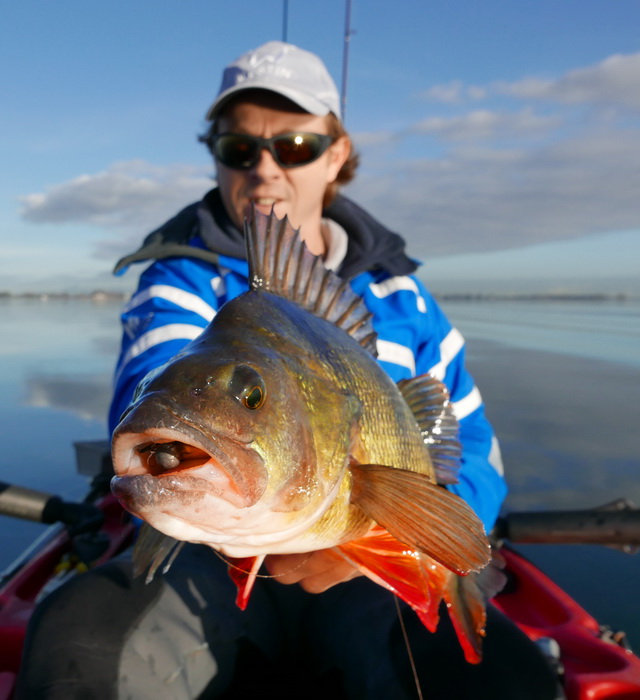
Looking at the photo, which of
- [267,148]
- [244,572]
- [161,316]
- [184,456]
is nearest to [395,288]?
[267,148]

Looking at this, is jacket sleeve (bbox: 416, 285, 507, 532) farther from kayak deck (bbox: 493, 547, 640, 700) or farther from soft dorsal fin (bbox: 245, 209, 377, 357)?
soft dorsal fin (bbox: 245, 209, 377, 357)

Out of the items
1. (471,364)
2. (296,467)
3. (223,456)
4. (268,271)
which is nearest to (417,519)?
(296,467)

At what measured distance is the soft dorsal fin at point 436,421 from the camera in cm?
169

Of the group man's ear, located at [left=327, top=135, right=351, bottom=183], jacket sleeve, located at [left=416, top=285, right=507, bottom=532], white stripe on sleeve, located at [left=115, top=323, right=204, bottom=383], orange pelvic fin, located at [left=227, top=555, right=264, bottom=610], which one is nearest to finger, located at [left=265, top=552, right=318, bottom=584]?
orange pelvic fin, located at [left=227, top=555, right=264, bottom=610]

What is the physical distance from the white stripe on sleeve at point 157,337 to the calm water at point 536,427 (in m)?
2.02

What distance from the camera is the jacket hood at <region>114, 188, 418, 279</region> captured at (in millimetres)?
2713

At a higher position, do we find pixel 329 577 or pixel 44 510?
pixel 329 577

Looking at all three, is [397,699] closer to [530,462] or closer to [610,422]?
[530,462]

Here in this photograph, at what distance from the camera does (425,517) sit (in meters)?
1.16

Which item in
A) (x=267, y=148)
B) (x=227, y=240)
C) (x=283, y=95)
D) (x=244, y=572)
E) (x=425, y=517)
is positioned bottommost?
(x=244, y=572)

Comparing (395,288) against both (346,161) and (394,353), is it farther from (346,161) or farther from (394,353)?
(346,161)

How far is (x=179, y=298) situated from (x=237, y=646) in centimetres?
140

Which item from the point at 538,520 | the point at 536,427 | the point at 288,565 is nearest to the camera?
the point at 288,565

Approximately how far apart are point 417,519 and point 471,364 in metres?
9.64
